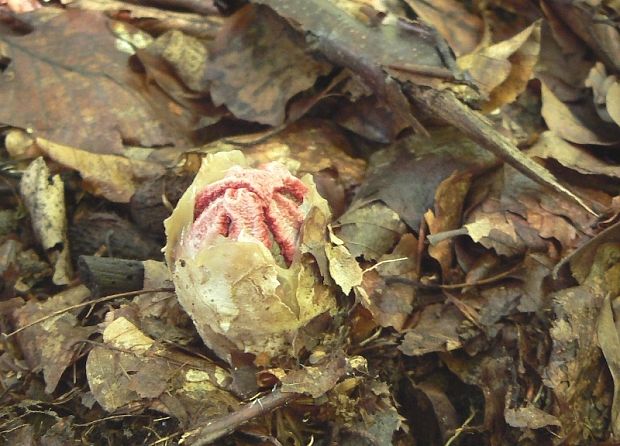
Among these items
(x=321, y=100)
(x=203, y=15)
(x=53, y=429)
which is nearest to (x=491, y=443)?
(x=53, y=429)

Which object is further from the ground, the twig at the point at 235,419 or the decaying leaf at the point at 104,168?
the twig at the point at 235,419

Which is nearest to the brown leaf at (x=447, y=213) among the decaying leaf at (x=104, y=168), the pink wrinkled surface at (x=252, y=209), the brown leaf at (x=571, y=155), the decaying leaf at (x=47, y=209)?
the brown leaf at (x=571, y=155)

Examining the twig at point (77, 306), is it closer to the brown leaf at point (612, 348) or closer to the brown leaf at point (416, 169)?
the brown leaf at point (416, 169)

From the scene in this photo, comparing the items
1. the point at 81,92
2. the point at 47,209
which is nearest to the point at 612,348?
the point at 47,209

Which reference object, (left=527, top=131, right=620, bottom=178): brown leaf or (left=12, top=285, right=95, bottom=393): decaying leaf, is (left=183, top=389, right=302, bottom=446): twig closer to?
(left=12, top=285, right=95, bottom=393): decaying leaf

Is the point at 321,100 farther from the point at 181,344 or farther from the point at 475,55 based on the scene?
the point at 181,344

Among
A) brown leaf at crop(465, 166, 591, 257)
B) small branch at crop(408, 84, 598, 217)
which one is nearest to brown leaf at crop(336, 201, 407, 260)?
brown leaf at crop(465, 166, 591, 257)
